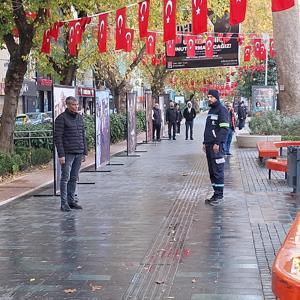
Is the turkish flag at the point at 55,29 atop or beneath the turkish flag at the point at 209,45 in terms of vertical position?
beneath

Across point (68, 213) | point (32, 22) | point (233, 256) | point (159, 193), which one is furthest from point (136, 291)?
point (32, 22)

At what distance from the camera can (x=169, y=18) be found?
1230 cm

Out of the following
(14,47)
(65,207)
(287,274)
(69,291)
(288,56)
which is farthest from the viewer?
(288,56)

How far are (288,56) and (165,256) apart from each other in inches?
627

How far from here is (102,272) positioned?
18.6 feet

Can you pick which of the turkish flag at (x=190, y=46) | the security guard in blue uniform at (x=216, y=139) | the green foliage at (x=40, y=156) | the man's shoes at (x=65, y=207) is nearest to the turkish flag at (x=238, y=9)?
the security guard in blue uniform at (x=216, y=139)

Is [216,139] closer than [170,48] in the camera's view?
Yes

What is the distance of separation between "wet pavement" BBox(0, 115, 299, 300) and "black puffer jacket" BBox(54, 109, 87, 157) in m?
0.97

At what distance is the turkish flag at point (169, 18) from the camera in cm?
1215

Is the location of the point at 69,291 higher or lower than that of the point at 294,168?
lower

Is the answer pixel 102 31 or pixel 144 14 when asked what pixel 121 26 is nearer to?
pixel 102 31

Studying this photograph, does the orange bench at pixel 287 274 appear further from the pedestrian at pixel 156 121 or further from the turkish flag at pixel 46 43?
the pedestrian at pixel 156 121

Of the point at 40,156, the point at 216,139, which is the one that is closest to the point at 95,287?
the point at 216,139

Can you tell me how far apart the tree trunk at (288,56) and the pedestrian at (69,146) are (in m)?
13.2
